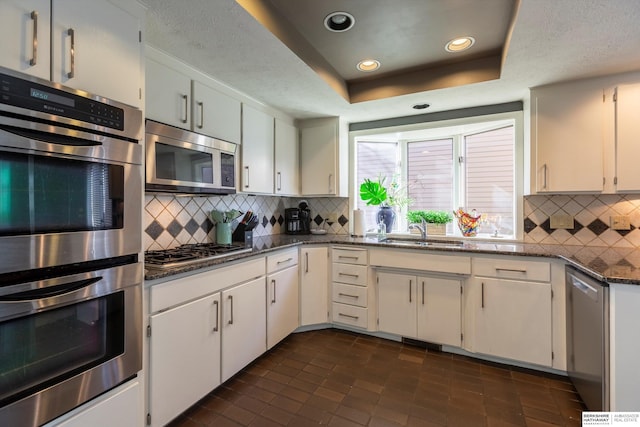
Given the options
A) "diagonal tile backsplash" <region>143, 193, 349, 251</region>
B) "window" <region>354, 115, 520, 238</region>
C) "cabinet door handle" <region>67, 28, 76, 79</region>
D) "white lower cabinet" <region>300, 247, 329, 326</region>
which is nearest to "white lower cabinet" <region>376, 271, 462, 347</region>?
"white lower cabinet" <region>300, 247, 329, 326</region>

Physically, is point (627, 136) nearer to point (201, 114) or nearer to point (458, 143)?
point (458, 143)

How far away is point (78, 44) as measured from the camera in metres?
1.17

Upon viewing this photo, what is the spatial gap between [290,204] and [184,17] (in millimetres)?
2338

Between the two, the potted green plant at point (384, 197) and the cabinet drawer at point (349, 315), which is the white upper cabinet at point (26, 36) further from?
the potted green plant at point (384, 197)

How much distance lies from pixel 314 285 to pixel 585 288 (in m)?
1.97

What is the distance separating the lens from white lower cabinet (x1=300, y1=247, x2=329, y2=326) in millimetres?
2777

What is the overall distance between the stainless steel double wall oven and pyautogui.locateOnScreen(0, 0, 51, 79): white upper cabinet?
2.1 inches

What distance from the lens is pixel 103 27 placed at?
4.10 ft

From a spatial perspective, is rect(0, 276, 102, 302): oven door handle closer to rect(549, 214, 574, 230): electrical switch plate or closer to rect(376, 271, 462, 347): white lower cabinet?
rect(376, 271, 462, 347): white lower cabinet

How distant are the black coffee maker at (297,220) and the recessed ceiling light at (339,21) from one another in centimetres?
191

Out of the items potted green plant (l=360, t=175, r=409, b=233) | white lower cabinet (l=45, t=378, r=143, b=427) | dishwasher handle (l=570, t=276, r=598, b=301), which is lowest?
white lower cabinet (l=45, t=378, r=143, b=427)

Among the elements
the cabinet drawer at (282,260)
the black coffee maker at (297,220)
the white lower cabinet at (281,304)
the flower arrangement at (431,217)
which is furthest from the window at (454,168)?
the white lower cabinet at (281,304)

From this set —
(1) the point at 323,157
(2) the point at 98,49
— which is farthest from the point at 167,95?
(1) the point at 323,157

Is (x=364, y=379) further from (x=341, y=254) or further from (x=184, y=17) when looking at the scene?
(x=184, y=17)
